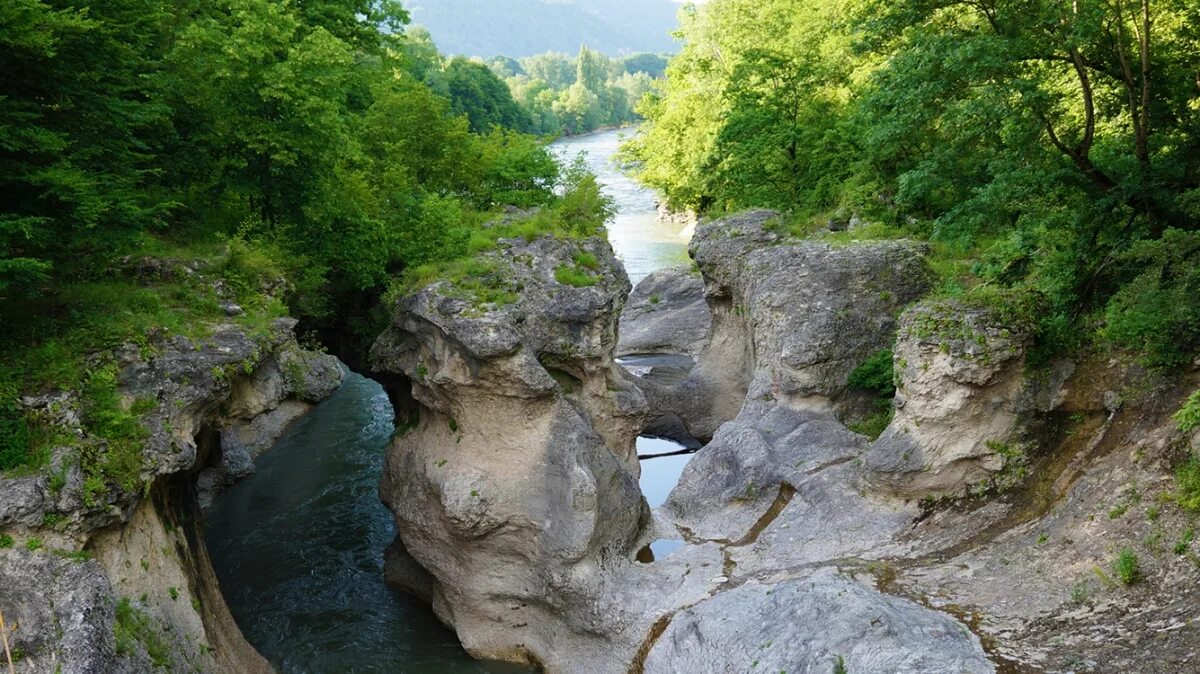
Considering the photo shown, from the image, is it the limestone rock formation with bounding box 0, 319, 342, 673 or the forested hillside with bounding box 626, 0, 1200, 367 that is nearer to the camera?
the limestone rock formation with bounding box 0, 319, 342, 673

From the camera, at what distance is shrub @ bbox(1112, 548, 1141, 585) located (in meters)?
13.4

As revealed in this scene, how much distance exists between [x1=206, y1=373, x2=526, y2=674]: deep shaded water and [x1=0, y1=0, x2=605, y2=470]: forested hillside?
16.4 ft

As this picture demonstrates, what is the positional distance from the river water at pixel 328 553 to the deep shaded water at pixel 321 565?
3 cm

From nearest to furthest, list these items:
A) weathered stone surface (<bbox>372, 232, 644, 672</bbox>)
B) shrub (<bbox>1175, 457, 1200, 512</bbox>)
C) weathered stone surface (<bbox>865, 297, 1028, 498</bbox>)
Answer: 1. shrub (<bbox>1175, 457, 1200, 512</bbox>)
2. weathered stone surface (<bbox>865, 297, 1028, 498</bbox>)
3. weathered stone surface (<bbox>372, 232, 644, 672</bbox>)

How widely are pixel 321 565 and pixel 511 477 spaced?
23.1ft

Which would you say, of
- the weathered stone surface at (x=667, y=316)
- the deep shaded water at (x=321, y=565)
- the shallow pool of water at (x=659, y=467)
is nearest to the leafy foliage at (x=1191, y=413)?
the deep shaded water at (x=321, y=565)

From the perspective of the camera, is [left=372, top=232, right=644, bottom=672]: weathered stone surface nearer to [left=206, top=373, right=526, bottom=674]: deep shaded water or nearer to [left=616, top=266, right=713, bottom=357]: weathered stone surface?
[left=206, top=373, right=526, bottom=674]: deep shaded water

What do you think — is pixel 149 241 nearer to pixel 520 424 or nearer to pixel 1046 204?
pixel 520 424

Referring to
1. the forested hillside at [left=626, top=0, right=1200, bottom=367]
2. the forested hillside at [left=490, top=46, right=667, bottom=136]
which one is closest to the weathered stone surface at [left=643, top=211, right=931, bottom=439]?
the forested hillside at [left=626, top=0, right=1200, bottom=367]

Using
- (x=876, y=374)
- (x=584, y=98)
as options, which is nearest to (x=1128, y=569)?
(x=876, y=374)

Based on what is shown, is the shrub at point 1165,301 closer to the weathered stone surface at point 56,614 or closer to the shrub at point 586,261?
the shrub at point 586,261

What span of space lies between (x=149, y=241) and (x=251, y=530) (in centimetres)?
1069

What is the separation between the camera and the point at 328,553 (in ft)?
76.9

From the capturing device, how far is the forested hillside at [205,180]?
1267 centimetres
